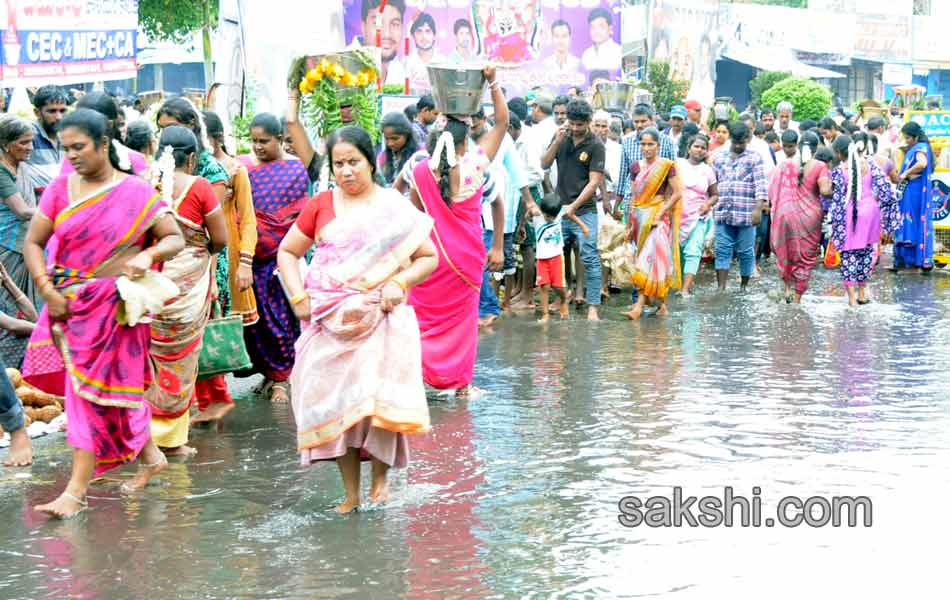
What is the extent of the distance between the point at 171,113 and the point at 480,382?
2876 millimetres

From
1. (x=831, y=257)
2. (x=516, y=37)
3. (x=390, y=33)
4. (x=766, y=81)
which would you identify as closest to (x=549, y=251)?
(x=831, y=257)

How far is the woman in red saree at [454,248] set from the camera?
862 cm

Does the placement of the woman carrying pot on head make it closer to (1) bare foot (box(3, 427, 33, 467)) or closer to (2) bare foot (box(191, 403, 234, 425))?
(2) bare foot (box(191, 403, 234, 425))

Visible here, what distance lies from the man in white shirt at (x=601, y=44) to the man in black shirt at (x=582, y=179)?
25.6 metres

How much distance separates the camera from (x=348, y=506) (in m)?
6.07

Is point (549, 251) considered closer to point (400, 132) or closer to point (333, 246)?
point (400, 132)

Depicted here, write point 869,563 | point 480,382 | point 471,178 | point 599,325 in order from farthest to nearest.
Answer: point 599,325, point 480,382, point 471,178, point 869,563

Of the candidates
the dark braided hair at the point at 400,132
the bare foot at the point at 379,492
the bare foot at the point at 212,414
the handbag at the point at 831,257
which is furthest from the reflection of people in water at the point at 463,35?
the bare foot at the point at 379,492

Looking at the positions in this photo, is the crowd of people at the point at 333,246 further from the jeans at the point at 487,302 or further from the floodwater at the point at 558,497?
the floodwater at the point at 558,497

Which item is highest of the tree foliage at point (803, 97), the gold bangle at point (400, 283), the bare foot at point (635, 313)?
the tree foliage at point (803, 97)

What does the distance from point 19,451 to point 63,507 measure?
1.19m

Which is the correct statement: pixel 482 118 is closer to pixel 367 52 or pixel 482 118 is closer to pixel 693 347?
pixel 367 52

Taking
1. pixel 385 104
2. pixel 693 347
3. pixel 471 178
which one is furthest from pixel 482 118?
pixel 385 104

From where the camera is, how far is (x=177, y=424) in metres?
7.32
